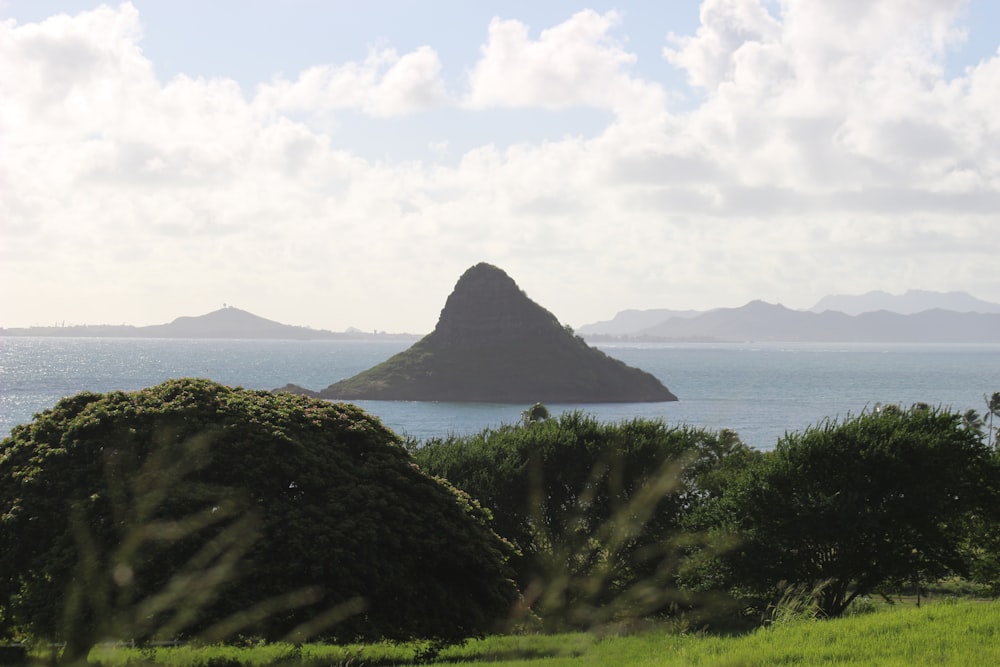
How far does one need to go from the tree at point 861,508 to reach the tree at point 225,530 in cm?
1094

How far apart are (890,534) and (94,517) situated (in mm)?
25678

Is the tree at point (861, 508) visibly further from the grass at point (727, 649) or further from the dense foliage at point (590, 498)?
the dense foliage at point (590, 498)

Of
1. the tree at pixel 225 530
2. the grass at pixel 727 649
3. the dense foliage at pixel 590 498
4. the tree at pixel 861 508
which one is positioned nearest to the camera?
the grass at pixel 727 649

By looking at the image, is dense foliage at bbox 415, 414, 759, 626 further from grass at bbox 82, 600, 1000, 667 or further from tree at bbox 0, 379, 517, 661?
A: tree at bbox 0, 379, 517, 661

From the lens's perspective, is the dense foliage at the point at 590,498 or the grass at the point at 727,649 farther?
the dense foliage at the point at 590,498

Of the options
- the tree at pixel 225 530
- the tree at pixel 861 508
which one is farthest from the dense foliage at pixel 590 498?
the tree at pixel 225 530

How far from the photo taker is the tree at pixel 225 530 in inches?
832

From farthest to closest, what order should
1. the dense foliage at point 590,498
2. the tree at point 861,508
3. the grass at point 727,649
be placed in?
the dense foliage at point 590,498, the tree at point 861,508, the grass at point 727,649

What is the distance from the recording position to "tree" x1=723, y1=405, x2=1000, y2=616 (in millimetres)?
31000

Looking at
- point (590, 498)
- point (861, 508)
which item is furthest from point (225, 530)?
point (590, 498)

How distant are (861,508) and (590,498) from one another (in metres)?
14.3

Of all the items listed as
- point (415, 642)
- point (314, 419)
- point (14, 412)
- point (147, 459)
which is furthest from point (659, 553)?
point (14, 412)

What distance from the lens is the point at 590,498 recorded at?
42375mm

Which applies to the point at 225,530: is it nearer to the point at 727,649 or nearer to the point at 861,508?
the point at 727,649
